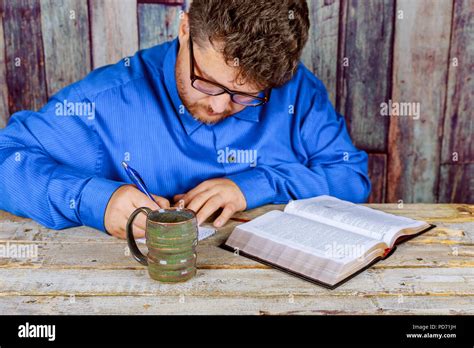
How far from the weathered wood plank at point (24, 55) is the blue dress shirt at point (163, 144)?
0.62 m

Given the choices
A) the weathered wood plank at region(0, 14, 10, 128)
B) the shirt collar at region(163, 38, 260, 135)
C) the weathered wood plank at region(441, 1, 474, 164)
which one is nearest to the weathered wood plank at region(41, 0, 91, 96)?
the weathered wood plank at region(0, 14, 10, 128)

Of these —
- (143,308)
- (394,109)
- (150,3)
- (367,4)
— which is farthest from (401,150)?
(143,308)

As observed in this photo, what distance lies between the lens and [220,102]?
159cm

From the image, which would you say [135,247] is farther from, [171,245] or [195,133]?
[195,133]

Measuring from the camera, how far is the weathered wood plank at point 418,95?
234cm

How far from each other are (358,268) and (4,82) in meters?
1.70

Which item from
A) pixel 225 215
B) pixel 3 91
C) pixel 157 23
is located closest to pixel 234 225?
pixel 225 215

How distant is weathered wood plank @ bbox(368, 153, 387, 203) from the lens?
250cm

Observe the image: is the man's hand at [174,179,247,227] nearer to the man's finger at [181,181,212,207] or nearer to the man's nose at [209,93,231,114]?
the man's finger at [181,181,212,207]

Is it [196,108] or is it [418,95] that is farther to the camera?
[418,95]

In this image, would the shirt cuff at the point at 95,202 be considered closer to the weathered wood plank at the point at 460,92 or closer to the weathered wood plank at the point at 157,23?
the weathered wood plank at the point at 157,23

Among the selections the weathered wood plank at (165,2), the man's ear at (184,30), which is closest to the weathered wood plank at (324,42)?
the weathered wood plank at (165,2)

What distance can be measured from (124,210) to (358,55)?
1.36m
